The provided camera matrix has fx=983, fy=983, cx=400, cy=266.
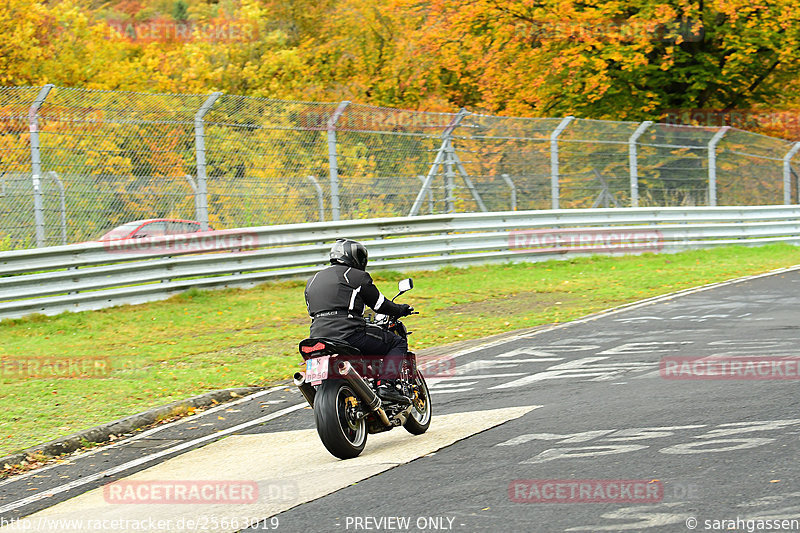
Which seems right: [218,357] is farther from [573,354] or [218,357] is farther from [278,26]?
[278,26]

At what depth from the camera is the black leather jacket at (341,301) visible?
286 inches

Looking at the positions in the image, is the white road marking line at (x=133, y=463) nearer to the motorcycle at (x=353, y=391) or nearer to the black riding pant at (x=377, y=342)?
the motorcycle at (x=353, y=391)

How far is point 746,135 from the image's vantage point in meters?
25.2

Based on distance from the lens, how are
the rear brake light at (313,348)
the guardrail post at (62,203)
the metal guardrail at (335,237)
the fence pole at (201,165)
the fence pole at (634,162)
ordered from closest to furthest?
the rear brake light at (313,348)
the metal guardrail at (335,237)
the guardrail post at (62,203)
the fence pole at (201,165)
the fence pole at (634,162)

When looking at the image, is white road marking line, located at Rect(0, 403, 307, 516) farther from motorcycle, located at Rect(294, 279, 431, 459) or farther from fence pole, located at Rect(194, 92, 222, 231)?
fence pole, located at Rect(194, 92, 222, 231)

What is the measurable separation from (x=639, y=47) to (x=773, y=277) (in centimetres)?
1174

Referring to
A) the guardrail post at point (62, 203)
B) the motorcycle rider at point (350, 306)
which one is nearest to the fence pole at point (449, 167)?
the guardrail post at point (62, 203)

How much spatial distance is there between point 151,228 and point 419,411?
28.7 feet

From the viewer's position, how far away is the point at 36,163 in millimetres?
14242

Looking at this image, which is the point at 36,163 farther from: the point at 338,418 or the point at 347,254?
the point at 338,418

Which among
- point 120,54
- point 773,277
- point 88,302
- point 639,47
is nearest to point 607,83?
point 639,47

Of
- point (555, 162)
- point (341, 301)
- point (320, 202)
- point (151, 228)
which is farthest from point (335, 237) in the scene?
point (341, 301)

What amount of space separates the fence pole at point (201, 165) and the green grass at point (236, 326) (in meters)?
1.26

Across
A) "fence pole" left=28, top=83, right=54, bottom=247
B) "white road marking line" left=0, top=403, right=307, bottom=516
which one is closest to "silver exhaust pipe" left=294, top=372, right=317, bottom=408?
"white road marking line" left=0, top=403, right=307, bottom=516
